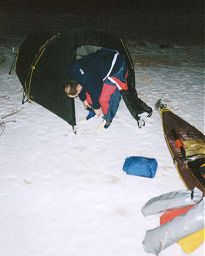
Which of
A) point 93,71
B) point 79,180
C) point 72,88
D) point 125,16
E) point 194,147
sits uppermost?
point 125,16

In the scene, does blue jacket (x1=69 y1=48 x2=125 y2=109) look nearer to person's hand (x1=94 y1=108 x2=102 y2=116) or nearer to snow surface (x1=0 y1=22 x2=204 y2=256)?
person's hand (x1=94 y1=108 x2=102 y2=116)

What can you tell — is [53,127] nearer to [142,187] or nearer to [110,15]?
[142,187]

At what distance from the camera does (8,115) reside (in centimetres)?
470

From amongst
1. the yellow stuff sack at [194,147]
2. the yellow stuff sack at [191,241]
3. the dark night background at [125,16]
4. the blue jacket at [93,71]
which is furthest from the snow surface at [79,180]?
the dark night background at [125,16]

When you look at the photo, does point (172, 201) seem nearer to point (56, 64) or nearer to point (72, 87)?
point (72, 87)

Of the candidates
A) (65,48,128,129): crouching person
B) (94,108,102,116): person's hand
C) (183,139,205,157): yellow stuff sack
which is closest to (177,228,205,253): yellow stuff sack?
(183,139,205,157): yellow stuff sack

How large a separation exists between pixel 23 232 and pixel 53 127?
195 centimetres

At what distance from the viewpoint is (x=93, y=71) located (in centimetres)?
411

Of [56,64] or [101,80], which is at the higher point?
[56,64]

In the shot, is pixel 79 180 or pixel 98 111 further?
pixel 98 111

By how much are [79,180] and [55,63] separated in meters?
1.79

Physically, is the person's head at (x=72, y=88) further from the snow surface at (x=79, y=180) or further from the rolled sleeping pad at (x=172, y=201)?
the rolled sleeping pad at (x=172, y=201)

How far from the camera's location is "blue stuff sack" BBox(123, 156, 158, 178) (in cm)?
Result: 341

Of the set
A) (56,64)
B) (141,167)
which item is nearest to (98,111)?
(56,64)
